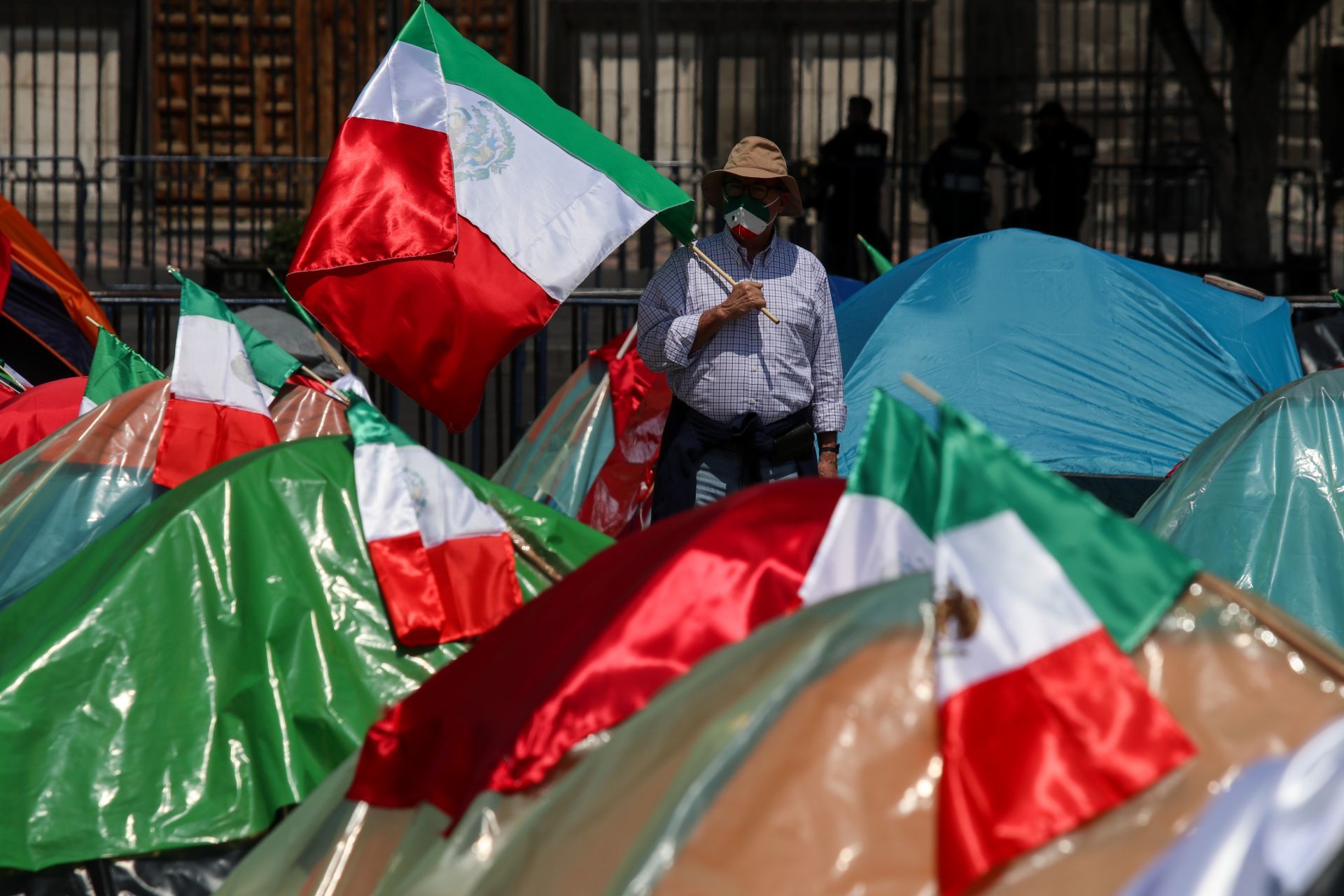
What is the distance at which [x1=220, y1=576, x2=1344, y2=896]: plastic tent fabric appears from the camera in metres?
2.14

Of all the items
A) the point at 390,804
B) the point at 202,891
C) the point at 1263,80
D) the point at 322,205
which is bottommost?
the point at 202,891

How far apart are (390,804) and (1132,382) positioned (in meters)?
4.27

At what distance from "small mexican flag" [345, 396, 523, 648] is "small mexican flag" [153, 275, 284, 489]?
3.26 ft

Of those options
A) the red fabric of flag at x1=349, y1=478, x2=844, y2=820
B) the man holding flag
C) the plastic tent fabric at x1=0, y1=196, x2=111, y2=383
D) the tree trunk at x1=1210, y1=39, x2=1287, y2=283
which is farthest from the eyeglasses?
the tree trunk at x1=1210, y1=39, x2=1287, y2=283

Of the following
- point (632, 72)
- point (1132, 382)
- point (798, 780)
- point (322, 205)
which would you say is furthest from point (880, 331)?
point (632, 72)

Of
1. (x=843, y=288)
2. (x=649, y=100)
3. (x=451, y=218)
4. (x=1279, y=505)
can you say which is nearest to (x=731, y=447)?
(x=451, y=218)

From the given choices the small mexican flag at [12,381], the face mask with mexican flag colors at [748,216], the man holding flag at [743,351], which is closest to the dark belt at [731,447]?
the man holding flag at [743,351]

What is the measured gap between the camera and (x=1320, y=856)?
6.39 feet

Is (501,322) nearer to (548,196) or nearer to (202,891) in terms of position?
(548,196)

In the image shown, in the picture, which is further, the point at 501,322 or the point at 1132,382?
the point at 1132,382

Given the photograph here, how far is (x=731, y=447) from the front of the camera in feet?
16.0

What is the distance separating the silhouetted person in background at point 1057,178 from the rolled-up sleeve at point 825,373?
6.19m

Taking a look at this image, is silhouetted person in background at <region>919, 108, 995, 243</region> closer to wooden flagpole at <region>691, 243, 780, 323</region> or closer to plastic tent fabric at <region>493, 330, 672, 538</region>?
plastic tent fabric at <region>493, 330, 672, 538</region>

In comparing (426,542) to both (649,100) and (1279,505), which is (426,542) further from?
(649,100)
